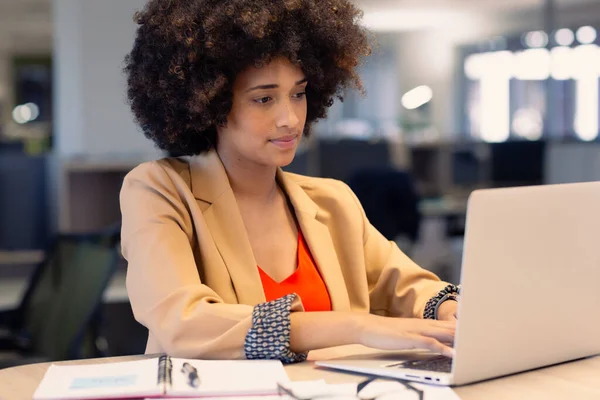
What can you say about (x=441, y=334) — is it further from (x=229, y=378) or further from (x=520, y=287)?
(x=229, y=378)

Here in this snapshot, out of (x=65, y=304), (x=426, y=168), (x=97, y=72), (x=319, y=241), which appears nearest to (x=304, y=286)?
(x=319, y=241)

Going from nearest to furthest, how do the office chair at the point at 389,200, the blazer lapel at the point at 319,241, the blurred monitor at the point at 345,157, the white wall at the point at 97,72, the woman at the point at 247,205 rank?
the woman at the point at 247,205 < the blazer lapel at the point at 319,241 < the office chair at the point at 389,200 < the blurred monitor at the point at 345,157 < the white wall at the point at 97,72

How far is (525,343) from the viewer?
4.17ft

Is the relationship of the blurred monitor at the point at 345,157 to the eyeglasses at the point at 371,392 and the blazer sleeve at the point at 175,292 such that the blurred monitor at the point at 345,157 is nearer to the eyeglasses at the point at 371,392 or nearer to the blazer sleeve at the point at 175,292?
the blazer sleeve at the point at 175,292

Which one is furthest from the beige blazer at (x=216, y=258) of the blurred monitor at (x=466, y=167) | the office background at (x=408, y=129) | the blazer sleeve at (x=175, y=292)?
the blurred monitor at (x=466, y=167)

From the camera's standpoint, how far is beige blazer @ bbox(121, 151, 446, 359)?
4.60 ft

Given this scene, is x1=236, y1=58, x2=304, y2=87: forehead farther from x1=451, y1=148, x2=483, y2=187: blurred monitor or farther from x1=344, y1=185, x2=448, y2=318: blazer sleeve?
x1=451, y1=148, x2=483, y2=187: blurred monitor

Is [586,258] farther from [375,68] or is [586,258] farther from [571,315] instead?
[375,68]

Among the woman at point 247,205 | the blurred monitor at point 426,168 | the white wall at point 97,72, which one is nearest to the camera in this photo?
the woman at point 247,205

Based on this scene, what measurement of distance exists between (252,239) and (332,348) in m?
0.33

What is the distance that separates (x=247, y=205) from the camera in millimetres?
1806

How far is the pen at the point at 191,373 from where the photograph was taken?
121 cm

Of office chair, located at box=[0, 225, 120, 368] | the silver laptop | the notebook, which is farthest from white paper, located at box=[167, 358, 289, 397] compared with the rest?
office chair, located at box=[0, 225, 120, 368]

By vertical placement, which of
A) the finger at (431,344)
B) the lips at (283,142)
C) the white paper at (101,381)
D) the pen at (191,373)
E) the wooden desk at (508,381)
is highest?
the lips at (283,142)
